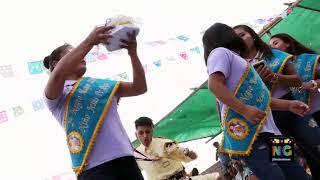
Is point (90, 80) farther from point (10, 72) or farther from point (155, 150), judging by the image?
point (10, 72)

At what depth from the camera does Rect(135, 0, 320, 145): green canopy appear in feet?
19.6

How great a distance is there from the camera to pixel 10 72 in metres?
5.57

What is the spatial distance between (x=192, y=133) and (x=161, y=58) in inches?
53.3

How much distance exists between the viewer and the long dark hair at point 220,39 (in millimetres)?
2256

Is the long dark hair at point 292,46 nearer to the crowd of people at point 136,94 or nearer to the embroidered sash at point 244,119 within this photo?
the crowd of people at point 136,94

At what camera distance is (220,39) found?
226cm

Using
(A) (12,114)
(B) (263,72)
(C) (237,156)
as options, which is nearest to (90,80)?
(C) (237,156)

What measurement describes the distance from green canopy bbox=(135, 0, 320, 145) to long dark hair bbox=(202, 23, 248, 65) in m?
3.90

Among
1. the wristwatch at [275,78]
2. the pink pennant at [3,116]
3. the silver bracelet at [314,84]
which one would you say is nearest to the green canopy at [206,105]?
the pink pennant at [3,116]

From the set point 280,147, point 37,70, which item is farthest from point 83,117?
point 37,70

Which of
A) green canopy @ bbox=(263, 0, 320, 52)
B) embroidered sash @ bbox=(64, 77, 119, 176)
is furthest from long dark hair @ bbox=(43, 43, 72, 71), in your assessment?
green canopy @ bbox=(263, 0, 320, 52)

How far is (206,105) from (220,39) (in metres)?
4.43

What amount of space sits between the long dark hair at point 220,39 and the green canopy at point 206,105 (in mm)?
3905

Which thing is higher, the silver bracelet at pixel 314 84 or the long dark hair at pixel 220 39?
the long dark hair at pixel 220 39
